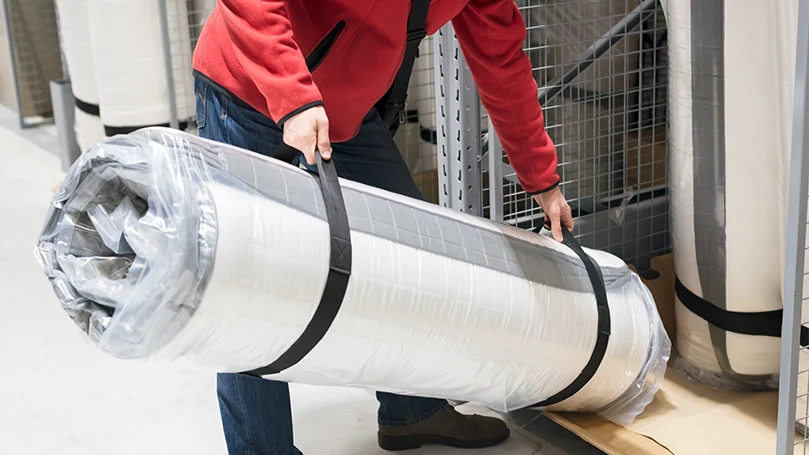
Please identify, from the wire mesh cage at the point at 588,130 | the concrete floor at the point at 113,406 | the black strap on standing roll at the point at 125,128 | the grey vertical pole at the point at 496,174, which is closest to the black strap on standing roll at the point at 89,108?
the black strap on standing roll at the point at 125,128

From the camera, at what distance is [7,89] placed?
5.73 metres

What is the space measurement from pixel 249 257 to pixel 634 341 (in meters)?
0.92

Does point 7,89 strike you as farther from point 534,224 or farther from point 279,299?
point 279,299

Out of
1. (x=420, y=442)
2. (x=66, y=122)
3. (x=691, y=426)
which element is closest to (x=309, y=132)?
(x=420, y=442)

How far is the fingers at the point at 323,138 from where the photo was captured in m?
1.37

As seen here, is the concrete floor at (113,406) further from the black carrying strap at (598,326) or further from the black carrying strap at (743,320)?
the black carrying strap at (743,320)

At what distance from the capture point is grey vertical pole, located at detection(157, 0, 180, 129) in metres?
3.45

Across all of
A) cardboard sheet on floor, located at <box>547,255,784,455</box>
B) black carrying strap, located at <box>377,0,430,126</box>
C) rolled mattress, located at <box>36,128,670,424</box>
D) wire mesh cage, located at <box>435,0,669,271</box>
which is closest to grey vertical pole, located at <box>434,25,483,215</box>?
wire mesh cage, located at <box>435,0,669,271</box>

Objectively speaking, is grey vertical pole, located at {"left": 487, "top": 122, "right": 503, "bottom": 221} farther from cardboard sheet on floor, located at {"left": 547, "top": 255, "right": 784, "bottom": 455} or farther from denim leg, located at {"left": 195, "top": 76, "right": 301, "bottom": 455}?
denim leg, located at {"left": 195, "top": 76, "right": 301, "bottom": 455}

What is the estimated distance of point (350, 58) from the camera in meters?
A: 1.55

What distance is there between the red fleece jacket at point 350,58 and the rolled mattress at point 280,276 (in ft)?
0.48

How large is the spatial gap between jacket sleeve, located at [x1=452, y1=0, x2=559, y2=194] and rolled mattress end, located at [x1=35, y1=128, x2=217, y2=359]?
0.63m

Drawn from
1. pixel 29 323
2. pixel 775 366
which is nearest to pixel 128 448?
pixel 29 323

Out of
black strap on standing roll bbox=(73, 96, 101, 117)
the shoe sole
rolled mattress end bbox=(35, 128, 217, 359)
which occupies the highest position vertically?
black strap on standing roll bbox=(73, 96, 101, 117)
